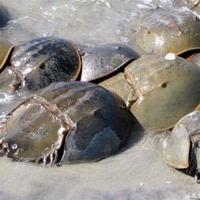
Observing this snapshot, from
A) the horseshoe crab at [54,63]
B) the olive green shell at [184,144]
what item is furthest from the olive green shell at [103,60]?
the olive green shell at [184,144]

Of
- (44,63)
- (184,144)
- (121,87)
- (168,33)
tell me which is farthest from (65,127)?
(168,33)

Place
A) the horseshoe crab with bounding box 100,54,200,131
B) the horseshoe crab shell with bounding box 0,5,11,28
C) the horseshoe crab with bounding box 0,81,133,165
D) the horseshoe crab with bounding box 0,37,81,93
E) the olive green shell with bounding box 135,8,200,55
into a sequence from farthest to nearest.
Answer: the horseshoe crab shell with bounding box 0,5,11,28 → the olive green shell with bounding box 135,8,200,55 → the horseshoe crab with bounding box 0,37,81,93 → the horseshoe crab with bounding box 100,54,200,131 → the horseshoe crab with bounding box 0,81,133,165

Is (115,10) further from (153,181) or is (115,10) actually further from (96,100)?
(153,181)

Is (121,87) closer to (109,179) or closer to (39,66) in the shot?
(39,66)

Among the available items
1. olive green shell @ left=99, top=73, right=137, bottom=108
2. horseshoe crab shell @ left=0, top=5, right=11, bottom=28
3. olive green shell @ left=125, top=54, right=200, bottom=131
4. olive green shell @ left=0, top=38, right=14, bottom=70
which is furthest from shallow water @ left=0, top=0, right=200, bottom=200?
horseshoe crab shell @ left=0, top=5, right=11, bottom=28

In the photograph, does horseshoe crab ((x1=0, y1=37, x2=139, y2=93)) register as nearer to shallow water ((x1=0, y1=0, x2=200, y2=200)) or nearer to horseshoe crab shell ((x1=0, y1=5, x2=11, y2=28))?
shallow water ((x1=0, y1=0, x2=200, y2=200))

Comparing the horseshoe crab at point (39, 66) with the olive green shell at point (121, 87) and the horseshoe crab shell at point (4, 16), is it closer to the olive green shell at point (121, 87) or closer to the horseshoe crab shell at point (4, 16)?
the olive green shell at point (121, 87)
